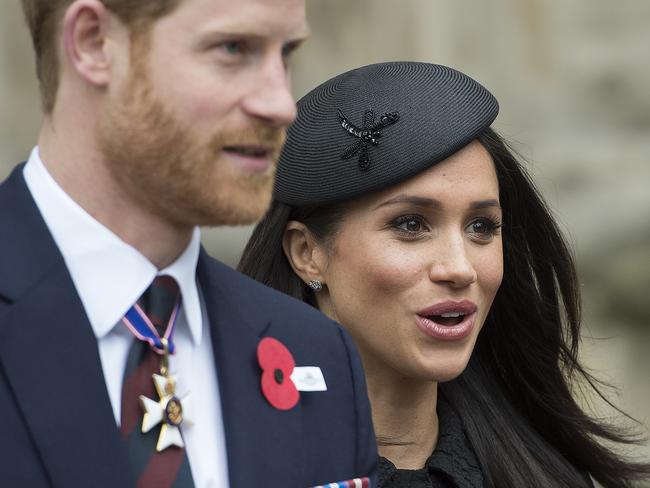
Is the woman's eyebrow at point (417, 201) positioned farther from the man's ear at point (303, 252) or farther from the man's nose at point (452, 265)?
the man's ear at point (303, 252)

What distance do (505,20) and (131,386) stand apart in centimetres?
651

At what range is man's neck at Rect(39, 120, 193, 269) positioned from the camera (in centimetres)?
269

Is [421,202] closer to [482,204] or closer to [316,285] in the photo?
[482,204]

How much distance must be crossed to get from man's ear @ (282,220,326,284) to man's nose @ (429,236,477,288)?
0.31 metres

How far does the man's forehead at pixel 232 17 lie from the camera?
265cm

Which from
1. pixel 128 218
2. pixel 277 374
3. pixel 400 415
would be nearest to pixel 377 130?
pixel 400 415

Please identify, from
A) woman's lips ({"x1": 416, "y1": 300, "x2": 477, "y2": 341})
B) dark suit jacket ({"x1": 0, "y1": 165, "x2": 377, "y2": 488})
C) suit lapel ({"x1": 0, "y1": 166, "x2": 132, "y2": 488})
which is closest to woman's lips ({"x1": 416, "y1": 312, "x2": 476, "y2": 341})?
woman's lips ({"x1": 416, "y1": 300, "x2": 477, "y2": 341})

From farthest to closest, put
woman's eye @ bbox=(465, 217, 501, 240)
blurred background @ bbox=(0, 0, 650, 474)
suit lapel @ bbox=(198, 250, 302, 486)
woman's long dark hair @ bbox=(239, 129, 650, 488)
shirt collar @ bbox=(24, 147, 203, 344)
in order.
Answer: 1. blurred background @ bbox=(0, 0, 650, 474)
2. woman's long dark hair @ bbox=(239, 129, 650, 488)
3. woman's eye @ bbox=(465, 217, 501, 240)
4. suit lapel @ bbox=(198, 250, 302, 486)
5. shirt collar @ bbox=(24, 147, 203, 344)

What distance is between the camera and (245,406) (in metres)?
2.85

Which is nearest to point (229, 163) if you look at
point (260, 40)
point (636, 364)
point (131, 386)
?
point (260, 40)

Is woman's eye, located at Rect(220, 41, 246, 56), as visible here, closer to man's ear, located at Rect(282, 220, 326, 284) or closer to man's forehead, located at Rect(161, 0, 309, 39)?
man's forehead, located at Rect(161, 0, 309, 39)

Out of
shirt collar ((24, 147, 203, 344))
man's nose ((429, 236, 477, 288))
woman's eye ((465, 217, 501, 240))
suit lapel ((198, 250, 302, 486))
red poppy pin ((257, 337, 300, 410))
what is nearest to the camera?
shirt collar ((24, 147, 203, 344))

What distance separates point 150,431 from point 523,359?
2084 mm

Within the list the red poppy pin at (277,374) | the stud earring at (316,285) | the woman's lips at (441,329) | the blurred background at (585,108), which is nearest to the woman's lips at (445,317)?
the woman's lips at (441,329)
